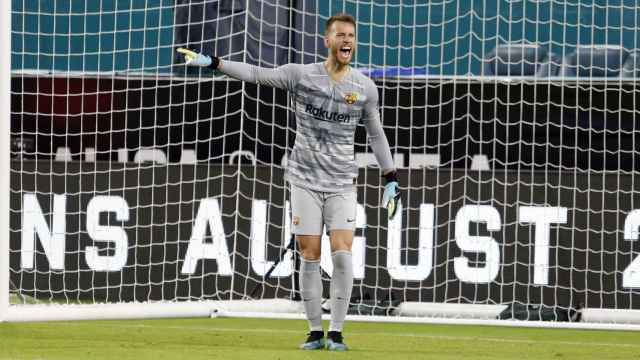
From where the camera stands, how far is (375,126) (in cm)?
849

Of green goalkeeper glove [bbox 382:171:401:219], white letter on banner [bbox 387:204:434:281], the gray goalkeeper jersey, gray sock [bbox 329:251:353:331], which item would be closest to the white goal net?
white letter on banner [bbox 387:204:434:281]

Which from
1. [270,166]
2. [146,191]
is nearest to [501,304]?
[270,166]

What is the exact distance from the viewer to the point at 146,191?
12.7m

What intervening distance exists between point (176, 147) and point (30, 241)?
162 cm

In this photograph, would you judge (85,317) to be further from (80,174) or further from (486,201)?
(486,201)

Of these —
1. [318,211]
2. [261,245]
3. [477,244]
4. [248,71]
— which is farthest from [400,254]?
[248,71]

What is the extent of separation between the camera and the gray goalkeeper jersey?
27.3 feet

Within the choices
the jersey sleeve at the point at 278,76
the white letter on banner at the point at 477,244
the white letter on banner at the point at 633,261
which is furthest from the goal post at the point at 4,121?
the white letter on banner at the point at 633,261

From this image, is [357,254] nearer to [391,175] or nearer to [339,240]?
[391,175]

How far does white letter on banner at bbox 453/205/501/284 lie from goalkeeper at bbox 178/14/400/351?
3.97m

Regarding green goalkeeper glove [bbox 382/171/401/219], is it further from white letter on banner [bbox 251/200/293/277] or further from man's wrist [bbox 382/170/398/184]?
white letter on banner [bbox 251/200/293/277]

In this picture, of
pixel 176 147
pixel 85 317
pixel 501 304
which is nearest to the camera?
pixel 85 317

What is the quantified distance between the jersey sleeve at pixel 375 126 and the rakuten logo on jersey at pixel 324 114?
0.46 ft

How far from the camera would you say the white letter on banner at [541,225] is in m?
12.3
